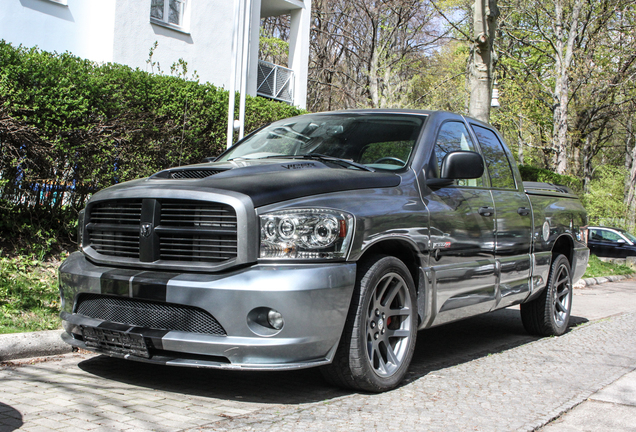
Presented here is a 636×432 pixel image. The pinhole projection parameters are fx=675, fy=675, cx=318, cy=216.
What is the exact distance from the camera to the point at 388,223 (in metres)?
4.31

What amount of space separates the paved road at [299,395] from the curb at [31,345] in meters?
0.11

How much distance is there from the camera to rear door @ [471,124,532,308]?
578 centimetres

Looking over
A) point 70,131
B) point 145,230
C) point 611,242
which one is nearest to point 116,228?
point 145,230

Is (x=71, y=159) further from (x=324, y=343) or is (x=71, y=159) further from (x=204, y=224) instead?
(x=324, y=343)

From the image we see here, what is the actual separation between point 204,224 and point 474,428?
1.91 meters

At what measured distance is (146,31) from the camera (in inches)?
625

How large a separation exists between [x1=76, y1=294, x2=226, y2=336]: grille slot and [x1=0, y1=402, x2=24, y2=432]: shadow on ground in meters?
0.72

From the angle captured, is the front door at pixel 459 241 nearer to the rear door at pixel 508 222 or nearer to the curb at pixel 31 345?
the rear door at pixel 508 222

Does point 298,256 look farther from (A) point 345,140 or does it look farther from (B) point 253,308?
(A) point 345,140

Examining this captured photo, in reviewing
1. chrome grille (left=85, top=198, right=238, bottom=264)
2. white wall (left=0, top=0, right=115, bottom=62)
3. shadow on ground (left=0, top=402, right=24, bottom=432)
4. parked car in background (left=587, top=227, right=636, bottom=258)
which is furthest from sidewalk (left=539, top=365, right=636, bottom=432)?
parked car in background (left=587, top=227, right=636, bottom=258)

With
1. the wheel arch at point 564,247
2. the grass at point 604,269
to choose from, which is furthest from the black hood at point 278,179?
the grass at point 604,269

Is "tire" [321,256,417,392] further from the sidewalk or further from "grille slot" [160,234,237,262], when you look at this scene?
the sidewalk

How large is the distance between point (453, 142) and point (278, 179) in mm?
2082

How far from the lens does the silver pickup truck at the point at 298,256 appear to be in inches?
147
